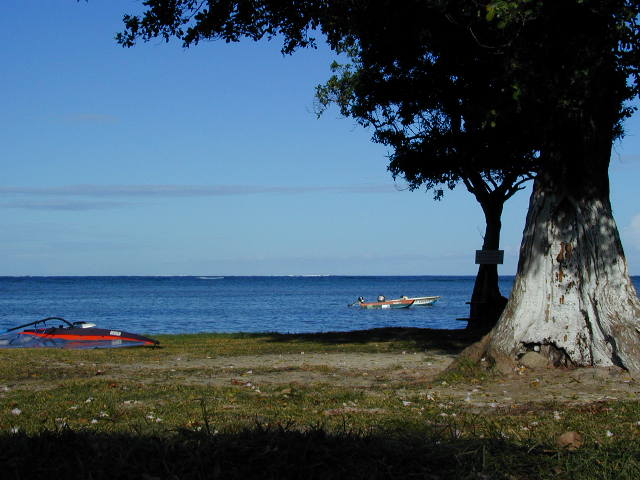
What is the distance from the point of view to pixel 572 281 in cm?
1432

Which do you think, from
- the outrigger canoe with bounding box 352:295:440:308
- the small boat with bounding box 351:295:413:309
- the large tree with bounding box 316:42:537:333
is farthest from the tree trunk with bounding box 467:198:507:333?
the small boat with bounding box 351:295:413:309

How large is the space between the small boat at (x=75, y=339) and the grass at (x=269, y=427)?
4.97 metres

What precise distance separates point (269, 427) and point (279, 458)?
2.94 ft

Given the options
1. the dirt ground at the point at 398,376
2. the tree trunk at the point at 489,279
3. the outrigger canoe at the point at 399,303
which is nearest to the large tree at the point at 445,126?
the tree trunk at the point at 489,279

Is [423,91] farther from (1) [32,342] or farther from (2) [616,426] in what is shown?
(2) [616,426]

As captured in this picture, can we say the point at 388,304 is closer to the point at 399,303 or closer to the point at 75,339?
the point at 399,303

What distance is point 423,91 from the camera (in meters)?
24.5

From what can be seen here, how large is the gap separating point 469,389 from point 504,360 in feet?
6.48

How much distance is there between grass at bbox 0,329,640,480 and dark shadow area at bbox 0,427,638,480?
0.04ft

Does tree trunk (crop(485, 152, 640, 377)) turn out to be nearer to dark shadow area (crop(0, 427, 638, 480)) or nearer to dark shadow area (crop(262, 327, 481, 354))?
dark shadow area (crop(262, 327, 481, 354))

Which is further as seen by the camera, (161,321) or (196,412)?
(161,321)

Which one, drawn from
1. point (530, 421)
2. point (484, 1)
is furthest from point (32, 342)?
point (530, 421)

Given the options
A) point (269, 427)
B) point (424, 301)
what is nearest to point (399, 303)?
point (424, 301)

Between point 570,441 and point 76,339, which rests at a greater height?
point 570,441
